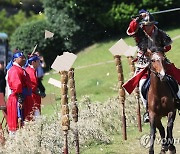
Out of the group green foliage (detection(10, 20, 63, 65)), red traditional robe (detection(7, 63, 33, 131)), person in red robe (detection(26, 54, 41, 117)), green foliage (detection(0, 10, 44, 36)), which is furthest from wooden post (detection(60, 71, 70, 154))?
green foliage (detection(0, 10, 44, 36))

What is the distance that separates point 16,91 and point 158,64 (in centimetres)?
278

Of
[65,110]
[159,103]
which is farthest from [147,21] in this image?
[65,110]

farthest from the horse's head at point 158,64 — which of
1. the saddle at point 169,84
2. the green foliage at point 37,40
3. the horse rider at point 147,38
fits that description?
the green foliage at point 37,40

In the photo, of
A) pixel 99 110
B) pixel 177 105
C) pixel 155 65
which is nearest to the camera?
pixel 155 65

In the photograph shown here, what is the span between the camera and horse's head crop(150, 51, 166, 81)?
874 cm

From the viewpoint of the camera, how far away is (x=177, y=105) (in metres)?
9.44

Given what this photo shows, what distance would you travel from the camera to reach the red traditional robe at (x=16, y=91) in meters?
10.3

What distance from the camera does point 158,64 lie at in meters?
8.77

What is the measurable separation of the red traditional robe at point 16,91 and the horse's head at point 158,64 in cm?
254

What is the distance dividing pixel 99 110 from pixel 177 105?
9.41ft

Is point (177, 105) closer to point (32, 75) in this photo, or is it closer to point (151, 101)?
point (151, 101)

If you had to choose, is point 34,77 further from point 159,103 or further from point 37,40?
point 37,40

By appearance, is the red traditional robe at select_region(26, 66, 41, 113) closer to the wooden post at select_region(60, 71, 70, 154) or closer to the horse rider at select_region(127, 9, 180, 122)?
the wooden post at select_region(60, 71, 70, 154)

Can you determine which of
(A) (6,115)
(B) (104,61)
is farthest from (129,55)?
(B) (104,61)
